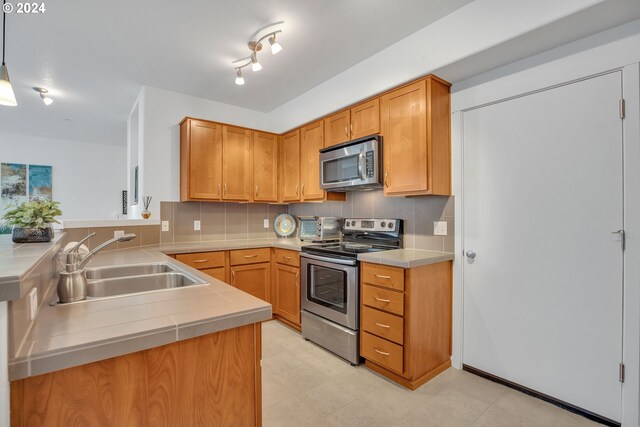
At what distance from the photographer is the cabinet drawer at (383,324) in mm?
2109

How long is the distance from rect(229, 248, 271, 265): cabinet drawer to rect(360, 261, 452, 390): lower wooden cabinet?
1.38m

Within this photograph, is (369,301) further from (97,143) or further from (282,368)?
(97,143)

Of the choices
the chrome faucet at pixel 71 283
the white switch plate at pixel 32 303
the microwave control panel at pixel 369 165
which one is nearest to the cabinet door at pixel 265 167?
the microwave control panel at pixel 369 165

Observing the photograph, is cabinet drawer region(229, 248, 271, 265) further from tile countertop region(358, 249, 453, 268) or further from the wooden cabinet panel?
tile countertop region(358, 249, 453, 268)

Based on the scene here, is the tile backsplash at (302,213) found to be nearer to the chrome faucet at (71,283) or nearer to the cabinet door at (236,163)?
the cabinet door at (236,163)

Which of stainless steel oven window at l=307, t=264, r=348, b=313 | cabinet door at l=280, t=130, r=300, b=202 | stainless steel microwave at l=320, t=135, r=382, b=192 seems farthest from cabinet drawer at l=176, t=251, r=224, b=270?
stainless steel microwave at l=320, t=135, r=382, b=192

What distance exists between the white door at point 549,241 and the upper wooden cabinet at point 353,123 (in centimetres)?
75

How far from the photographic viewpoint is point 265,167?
12.2 feet

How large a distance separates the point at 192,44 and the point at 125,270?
1.84m

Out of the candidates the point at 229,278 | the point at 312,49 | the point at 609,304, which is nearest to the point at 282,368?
the point at 229,278

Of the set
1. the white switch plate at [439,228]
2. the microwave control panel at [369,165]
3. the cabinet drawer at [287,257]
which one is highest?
the microwave control panel at [369,165]

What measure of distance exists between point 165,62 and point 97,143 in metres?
4.19

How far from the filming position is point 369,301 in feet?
7.57

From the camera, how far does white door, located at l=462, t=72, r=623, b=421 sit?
1.75 meters
